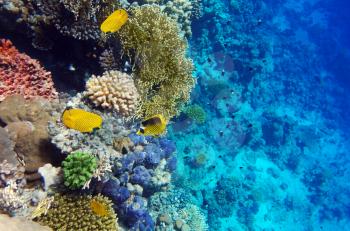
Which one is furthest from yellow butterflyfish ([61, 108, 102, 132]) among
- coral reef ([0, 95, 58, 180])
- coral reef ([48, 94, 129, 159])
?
coral reef ([0, 95, 58, 180])

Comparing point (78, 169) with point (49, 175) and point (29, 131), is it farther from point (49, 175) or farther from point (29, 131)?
point (29, 131)

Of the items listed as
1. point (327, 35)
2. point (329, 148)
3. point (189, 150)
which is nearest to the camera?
point (189, 150)

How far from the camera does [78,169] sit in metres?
4.10

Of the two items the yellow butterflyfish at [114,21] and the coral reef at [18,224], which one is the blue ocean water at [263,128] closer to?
the yellow butterflyfish at [114,21]

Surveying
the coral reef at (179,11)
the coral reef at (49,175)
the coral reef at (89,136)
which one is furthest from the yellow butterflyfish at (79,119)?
the coral reef at (179,11)

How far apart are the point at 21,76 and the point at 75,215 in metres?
2.50

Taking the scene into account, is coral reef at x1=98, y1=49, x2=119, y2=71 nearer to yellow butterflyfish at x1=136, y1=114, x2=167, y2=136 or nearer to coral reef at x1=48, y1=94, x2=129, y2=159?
coral reef at x1=48, y1=94, x2=129, y2=159

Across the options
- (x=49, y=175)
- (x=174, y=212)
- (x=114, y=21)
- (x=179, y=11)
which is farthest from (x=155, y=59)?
(x=179, y=11)

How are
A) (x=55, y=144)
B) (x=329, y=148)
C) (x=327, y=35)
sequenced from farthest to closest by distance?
(x=327, y=35) < (x=329, y=148) < (x=55, y=144)

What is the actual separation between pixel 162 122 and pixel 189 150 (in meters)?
9.46

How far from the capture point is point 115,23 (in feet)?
14.6

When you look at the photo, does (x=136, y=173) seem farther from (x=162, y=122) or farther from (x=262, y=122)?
(x=262, y=122)

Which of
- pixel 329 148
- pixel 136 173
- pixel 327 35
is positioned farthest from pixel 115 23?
pixel 327 35

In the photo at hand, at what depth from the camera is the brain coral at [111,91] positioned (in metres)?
4.96
